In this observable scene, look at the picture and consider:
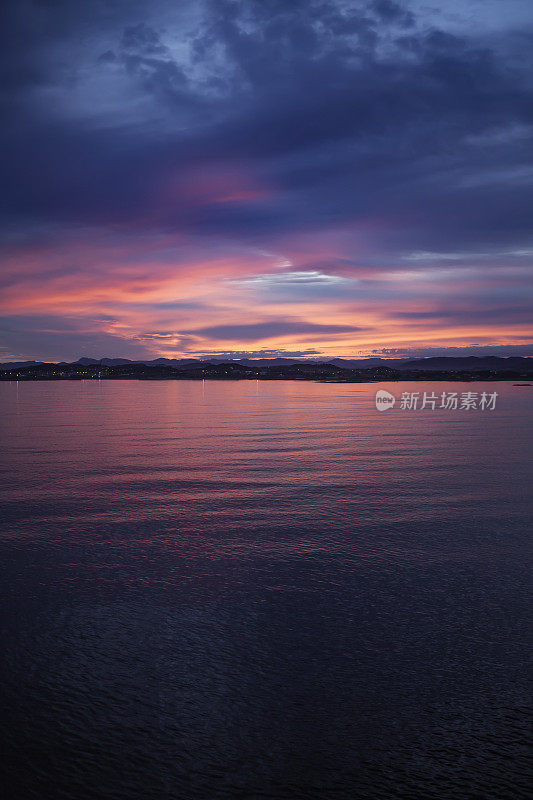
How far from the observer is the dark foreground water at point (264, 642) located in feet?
18.1

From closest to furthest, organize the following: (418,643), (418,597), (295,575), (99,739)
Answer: (99,739)
(418,643)
(418,597)
(295,575)

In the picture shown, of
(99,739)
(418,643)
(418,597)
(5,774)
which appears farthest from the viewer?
(418,597)

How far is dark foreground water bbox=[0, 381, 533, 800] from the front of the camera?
5.52 m

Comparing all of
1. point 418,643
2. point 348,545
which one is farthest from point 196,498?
point 418,643

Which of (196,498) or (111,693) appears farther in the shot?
(196,498)

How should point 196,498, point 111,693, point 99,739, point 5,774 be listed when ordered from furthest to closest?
point 196,498 → point 111,693 → point 99,739 → point 5,774

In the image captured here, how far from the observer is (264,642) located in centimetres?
785

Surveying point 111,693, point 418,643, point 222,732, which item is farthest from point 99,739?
point 418,643

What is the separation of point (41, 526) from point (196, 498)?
4499 millimetres

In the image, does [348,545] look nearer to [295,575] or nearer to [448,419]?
[295,575]

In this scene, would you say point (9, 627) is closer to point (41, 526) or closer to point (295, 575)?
point (295, 575)

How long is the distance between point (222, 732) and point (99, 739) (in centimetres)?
124

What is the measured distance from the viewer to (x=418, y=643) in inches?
307

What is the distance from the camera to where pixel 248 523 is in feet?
45.6
